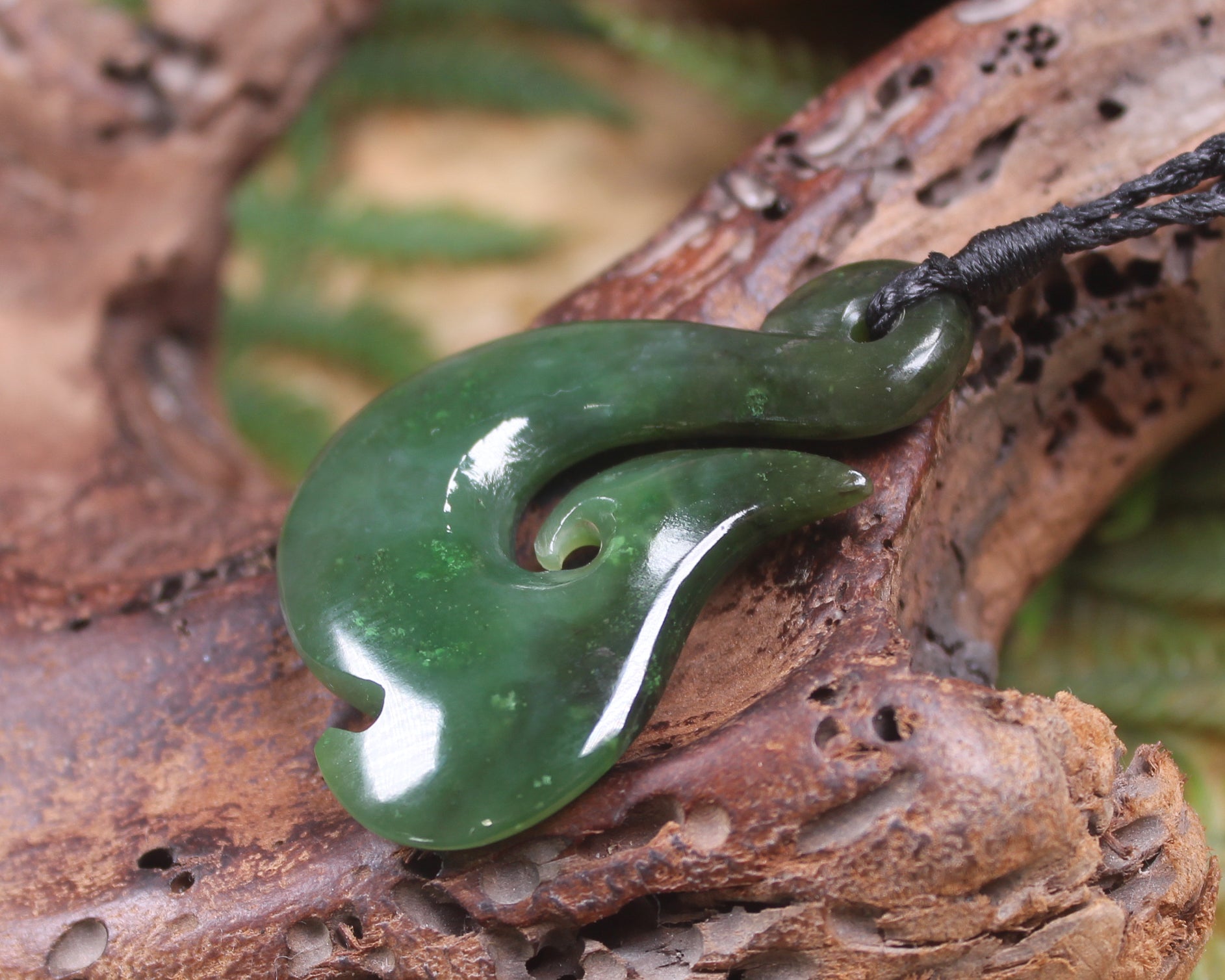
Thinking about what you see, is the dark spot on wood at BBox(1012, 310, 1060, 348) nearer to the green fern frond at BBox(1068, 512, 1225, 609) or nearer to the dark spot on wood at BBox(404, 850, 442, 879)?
the green fern frond at BBox(1068, 512, 1225, 609)

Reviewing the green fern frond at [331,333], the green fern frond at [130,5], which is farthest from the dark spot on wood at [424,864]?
the green fern frond at [130,5]

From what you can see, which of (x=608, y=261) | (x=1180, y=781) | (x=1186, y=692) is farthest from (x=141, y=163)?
(x=1186, y=692)

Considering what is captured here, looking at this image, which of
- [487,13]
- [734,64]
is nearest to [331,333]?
[487,13]

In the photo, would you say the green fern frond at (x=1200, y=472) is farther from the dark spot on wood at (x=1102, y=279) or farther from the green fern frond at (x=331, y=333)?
the green fern frond at (x=331, y=333)

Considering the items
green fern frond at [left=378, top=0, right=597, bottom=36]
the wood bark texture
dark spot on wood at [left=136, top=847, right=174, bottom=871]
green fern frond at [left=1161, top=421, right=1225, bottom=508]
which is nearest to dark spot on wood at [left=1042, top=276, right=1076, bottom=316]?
the wood bark texture

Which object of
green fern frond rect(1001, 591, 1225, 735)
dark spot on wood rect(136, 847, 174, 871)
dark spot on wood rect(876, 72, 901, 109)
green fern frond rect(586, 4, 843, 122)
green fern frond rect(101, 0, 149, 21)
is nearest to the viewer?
dark spot on wood rect(136, 847, 174, 871)

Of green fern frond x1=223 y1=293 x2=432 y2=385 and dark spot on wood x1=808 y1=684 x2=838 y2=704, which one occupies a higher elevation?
green fern frond x1=223 y1=293 x2=432 y2=385
